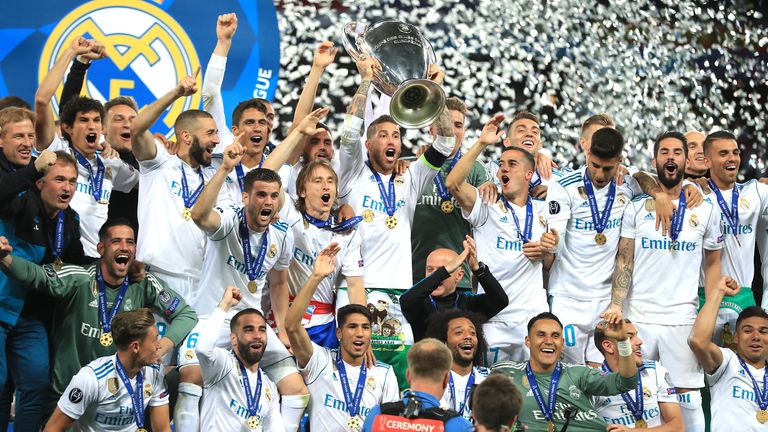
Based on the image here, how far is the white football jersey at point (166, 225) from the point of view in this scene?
20.7 feet

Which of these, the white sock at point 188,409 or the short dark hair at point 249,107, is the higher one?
the short dark hair at point 249,107

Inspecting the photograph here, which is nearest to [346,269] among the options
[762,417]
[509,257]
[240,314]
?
[240,314]

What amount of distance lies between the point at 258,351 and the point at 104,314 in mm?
791

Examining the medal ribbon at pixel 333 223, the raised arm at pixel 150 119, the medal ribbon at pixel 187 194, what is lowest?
the medal ribbon at pixel 333 223

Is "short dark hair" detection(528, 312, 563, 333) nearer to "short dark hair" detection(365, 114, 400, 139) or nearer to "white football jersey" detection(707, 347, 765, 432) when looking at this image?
"white football jersey" detection(707, 347, 765, 432)

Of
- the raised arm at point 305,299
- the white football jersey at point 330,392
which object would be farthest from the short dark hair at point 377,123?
the white football jersey at point 330,392

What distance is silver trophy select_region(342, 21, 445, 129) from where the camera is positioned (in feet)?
21.7

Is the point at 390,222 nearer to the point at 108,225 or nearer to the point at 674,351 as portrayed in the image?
the point at 108,225

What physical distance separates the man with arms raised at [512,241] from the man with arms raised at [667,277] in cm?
50

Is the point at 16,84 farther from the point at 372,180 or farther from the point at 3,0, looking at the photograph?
the point at 372,180

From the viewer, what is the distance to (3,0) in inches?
324

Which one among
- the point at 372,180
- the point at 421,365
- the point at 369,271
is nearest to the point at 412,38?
the point at 372,180

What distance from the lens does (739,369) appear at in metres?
7.06

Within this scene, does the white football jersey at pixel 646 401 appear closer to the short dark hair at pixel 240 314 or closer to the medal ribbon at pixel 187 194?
the short dark hair at pixel 240 314
